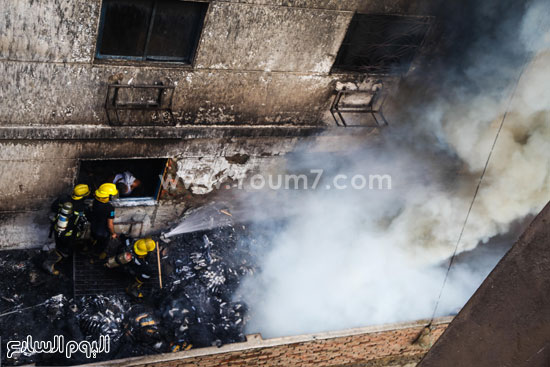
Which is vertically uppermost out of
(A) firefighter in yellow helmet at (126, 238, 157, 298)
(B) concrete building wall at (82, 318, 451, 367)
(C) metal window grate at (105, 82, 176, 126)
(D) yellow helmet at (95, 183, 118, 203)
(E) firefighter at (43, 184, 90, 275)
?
(C) metal window grate at (105, 82, 176, 126)

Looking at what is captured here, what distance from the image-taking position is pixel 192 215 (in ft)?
33.3

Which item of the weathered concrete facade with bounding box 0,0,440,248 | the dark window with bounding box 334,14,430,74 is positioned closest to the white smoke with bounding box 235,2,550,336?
the dark window with bounding box 334,14,430,74

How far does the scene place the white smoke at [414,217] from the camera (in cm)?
965

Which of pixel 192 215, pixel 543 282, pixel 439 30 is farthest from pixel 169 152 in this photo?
pixel 543 282

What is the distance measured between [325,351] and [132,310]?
291cm

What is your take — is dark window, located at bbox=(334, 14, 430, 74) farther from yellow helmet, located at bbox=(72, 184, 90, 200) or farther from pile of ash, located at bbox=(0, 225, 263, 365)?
yellow helmet, located at bbox=(72, 184, 90, 200)

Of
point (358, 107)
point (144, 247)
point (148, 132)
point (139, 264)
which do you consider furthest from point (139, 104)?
point (358, 107)

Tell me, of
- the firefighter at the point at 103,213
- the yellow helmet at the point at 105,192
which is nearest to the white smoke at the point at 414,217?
the firefighter at the point at 103,213

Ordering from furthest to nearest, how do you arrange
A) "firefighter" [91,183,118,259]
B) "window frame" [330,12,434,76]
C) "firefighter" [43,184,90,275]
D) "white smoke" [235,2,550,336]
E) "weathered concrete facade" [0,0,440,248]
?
"white smoke" [235,2,550,336] < "window frame" [330,12,434,76] < "firefighter" [91,183,118,259] < "firefighter" [43,184,90,275] < "weathered concrete facade" [0,0,440,248]

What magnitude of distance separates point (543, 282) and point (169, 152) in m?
6.55

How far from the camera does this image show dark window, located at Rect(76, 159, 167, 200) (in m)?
8.99

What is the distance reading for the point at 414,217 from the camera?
1130cm

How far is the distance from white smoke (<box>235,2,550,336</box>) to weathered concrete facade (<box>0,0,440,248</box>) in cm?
156

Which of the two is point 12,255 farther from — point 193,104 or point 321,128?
point 321,128
